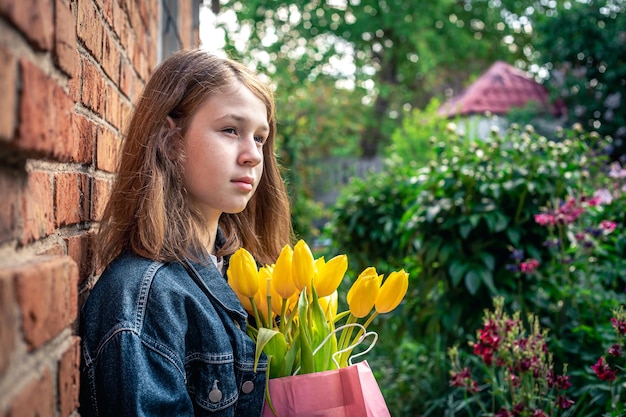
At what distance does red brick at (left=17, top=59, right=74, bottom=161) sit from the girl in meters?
0.49

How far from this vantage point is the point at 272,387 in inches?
49.7

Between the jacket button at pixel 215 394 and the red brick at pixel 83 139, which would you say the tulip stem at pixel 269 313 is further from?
the red brick at pixel 83 139

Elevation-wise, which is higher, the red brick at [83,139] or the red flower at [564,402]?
the red brick at [83,139]

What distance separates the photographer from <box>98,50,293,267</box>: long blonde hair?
1430 mm

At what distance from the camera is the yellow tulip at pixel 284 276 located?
4.26 feet

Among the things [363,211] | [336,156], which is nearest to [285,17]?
[336,156]

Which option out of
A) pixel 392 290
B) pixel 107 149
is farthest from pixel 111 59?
pixel 392 290

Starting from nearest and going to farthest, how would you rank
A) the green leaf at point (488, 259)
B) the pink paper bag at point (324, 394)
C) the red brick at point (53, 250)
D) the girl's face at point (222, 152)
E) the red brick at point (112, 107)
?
the red brick at point (53, 250), the pink paper bag at point (324, 394), the girl's face at point (222, 152), the red brick at point (112, 107), the green leaf at point (488, 259)

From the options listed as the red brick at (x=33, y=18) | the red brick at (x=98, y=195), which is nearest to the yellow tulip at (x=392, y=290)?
the red brick at (x=98, y=195)

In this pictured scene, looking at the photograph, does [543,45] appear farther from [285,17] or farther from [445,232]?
[445,232]

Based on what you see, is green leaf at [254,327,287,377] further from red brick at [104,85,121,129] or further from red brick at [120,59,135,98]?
red brick at [120,59,135,98]

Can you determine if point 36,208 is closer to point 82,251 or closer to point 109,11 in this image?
point 82,251

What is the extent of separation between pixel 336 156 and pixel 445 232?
1211cm

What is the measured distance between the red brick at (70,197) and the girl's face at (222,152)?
24cm
